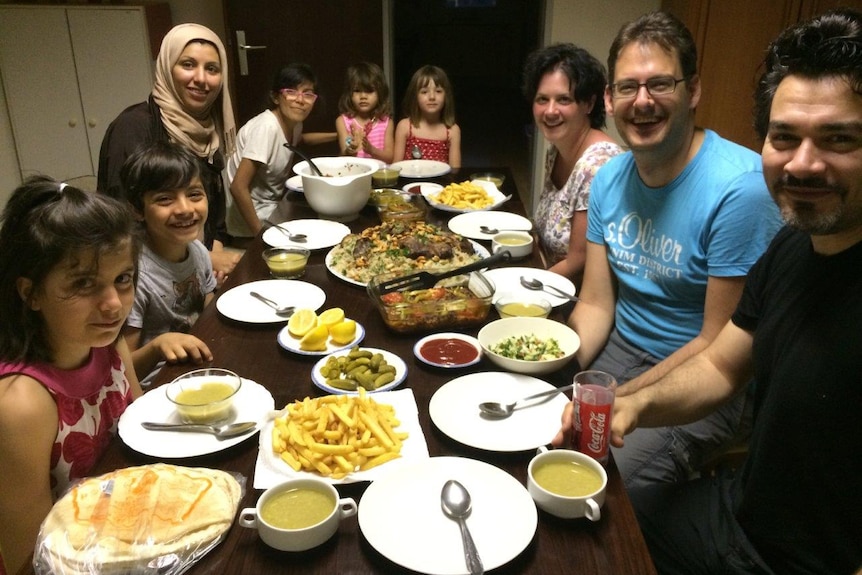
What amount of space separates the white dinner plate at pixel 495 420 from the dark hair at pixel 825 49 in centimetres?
80

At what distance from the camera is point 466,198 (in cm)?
283

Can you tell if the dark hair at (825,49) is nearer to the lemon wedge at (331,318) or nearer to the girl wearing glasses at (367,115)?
the lemon wedge at (331,318)

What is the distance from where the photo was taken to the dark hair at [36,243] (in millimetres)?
1329

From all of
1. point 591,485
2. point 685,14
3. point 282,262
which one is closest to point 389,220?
point 282,262

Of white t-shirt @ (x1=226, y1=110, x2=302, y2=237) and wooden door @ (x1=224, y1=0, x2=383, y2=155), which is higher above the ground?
wooden door @ (x1=224, y1=0, x2=383, y2=155)

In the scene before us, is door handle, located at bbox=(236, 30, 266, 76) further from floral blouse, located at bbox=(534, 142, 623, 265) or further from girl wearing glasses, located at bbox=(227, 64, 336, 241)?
floral blouse, located at bbox=(534, 142, 623, 265)

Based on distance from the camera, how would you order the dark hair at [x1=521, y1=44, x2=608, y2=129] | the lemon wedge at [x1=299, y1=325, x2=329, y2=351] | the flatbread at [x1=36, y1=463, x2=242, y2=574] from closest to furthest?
the flatbread at [x1=36, y1=463, x2=242, y2=574]
the lemon wedge at [x1=299, y1=325, x2=329, y2=351]
the dark hair at [x1=521, y1=44, x2=608, y2=129]

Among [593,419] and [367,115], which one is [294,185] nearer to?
[367,115]

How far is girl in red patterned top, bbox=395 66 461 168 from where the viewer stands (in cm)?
405

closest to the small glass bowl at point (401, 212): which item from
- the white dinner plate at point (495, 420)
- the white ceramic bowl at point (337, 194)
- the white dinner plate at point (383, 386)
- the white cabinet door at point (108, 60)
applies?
the white ceramic bowl at point (337, 194)

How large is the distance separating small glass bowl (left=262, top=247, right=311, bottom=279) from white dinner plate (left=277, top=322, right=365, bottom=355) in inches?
14.9

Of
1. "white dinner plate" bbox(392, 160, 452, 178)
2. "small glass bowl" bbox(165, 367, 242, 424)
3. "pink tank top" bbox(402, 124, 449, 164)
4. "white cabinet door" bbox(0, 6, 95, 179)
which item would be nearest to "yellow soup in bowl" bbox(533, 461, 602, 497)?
"small glass bowl" bbox(165, 367, 242, 424)

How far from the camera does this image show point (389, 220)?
2.57m

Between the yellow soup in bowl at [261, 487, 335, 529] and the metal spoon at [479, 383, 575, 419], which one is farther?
the metal spoon at [479, 383, 575, 419]
